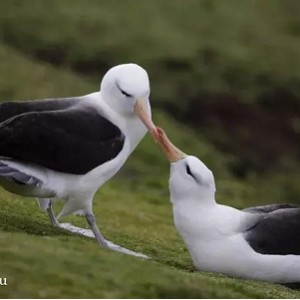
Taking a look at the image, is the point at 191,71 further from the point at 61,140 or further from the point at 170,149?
the point at 61,140

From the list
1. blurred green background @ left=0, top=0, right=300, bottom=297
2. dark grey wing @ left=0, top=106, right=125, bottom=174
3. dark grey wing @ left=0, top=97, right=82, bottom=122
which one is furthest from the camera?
blurred green background @ left=0, top=0, right=300, bottom=297

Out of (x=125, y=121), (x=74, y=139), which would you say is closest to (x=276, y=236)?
(x=125, y=121)

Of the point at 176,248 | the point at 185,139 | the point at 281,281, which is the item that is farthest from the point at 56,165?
the point at 185,139

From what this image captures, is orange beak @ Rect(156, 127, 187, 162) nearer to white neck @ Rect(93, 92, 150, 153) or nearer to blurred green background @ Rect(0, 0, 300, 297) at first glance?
white neck @ Rect(93, 92, 150, 153)

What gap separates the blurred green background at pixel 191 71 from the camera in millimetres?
29984

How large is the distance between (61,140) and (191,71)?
23.0 metres

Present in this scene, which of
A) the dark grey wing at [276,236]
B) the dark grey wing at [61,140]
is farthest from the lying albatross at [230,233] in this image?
the dark grey wing at [61,140]

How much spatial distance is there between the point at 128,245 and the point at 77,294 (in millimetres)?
5215

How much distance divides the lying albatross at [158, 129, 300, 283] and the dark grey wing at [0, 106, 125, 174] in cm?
98

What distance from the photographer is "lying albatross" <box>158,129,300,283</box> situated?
39.9 ft

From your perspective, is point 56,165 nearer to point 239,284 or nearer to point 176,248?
point 239,284

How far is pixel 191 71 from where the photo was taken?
34438 mm

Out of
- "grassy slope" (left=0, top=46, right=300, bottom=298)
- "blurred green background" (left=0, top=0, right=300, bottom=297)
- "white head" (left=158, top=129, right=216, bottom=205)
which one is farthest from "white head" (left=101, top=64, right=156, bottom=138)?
"blurred green background" (left=0, top=0, right=300, bottom=297)

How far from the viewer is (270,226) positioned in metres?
12.3
